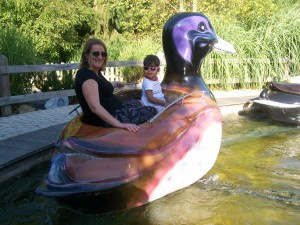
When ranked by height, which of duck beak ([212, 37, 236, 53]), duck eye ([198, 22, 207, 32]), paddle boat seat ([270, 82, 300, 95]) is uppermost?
duck eye ([198, 22, 207, 32])

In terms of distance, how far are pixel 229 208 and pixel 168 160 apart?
737mm

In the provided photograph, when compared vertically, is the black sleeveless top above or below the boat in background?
above

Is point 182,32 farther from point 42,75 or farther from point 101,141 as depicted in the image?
point 42,75

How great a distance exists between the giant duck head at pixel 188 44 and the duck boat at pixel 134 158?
314 millimetres

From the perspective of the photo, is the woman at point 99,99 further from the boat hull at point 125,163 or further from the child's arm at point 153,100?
the child's arm at point 153,100

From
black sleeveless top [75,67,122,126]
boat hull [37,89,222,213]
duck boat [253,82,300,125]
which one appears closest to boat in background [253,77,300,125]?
duck boat [253,82,300,125]

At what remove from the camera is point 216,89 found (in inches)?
382

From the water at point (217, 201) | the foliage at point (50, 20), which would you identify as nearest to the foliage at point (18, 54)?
the water at point (217, 201)

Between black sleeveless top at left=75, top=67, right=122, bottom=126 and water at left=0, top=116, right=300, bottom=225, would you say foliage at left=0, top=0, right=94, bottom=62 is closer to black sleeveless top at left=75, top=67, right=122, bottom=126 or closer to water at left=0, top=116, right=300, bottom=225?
water at left=0, top=116, right=300, bottom=225

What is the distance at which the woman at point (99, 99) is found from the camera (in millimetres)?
3104

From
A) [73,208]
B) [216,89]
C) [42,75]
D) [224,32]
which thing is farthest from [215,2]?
[73,208]

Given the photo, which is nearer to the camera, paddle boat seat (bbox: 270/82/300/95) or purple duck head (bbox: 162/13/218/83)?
purple duck head (bbox: 162/13/218/83)

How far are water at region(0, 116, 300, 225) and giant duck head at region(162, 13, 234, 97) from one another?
3.17ft

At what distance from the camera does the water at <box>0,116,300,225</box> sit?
319 centimetres
